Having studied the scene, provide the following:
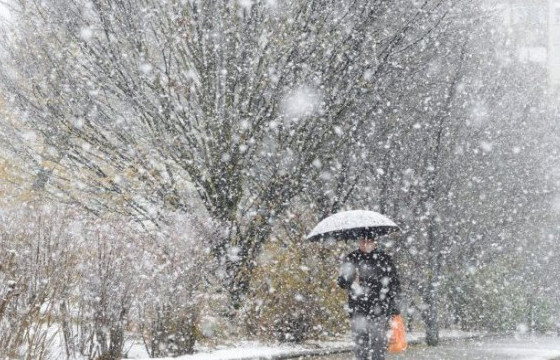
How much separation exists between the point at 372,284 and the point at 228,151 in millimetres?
5325

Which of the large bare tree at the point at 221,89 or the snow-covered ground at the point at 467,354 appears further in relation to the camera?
the large bare tree at the point at 221,89

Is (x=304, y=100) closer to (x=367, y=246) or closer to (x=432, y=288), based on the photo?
(x=432, y=288)

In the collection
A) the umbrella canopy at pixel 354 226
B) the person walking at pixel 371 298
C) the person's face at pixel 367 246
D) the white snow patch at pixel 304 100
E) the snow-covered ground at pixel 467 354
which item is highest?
the white snow patch at pixel 304 100

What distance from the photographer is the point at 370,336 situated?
305 inches

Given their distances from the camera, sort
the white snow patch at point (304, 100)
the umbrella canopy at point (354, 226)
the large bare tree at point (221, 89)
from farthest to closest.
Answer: the white snow patch at point (304, 100) < the large bare tree at point (221, 89) < the umbrella canopy at point (354, 226)

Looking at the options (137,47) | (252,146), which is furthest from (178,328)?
(137,47)

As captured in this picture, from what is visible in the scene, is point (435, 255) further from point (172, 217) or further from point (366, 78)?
point (172, 217)

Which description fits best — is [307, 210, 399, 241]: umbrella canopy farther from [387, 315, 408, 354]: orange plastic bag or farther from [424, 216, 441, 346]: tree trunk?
[424, 216, 441, 346]: tree trunk

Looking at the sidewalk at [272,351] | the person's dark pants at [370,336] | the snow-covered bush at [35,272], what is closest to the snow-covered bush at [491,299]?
the sidewalk at [272,351]

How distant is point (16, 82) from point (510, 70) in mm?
12874

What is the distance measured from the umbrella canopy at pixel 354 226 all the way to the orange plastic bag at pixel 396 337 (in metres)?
1.08

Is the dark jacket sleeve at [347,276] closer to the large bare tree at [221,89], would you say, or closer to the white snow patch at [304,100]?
the large bare tree at [221,89]

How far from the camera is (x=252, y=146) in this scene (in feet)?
42.5

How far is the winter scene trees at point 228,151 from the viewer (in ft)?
32.0
